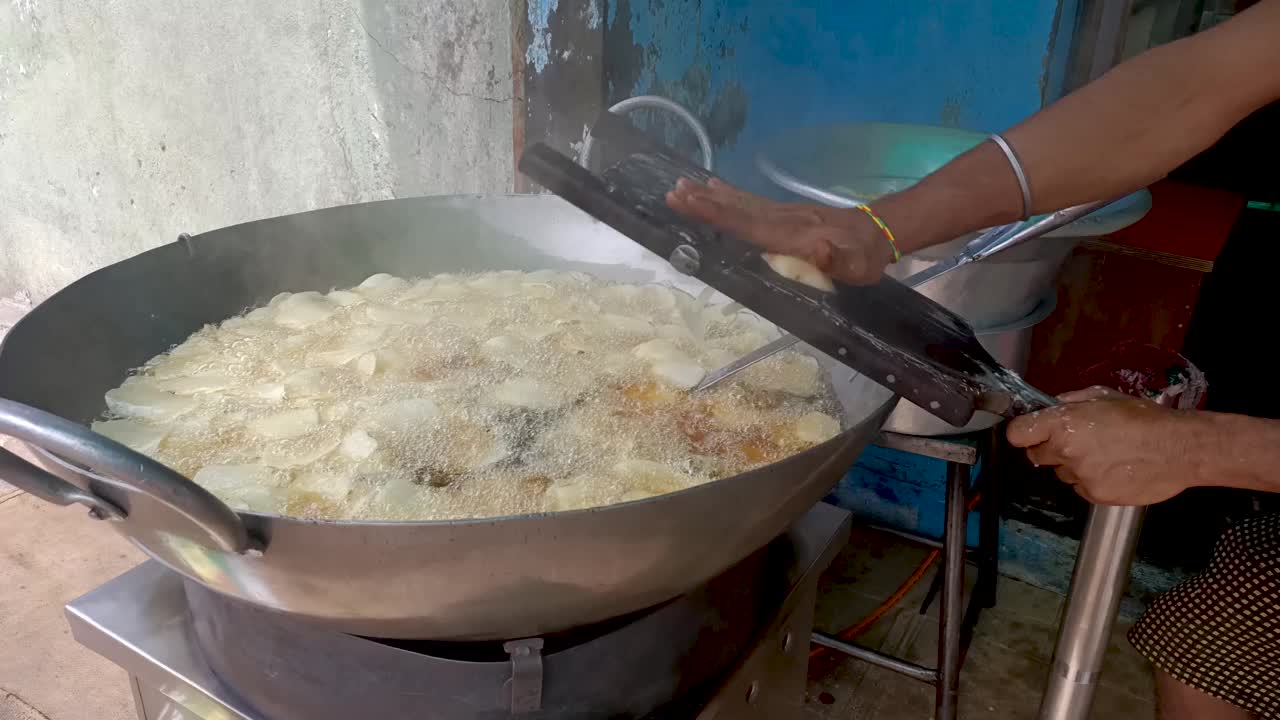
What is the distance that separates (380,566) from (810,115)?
216cm

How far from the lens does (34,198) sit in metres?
3.80

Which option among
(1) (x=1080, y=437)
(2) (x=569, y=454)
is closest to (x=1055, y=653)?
(1) (x=1080, y=437)

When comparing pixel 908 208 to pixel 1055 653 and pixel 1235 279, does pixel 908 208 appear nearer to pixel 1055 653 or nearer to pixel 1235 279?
pixel 1055 653

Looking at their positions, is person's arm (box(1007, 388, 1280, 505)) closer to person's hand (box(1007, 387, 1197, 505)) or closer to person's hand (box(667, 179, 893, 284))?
person's hand (box(1007, 387, 1197, 505))

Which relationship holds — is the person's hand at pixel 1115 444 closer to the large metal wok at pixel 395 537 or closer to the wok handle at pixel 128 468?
the large metal wok at pixel 395 537

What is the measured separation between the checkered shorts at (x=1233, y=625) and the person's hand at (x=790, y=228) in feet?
2.90

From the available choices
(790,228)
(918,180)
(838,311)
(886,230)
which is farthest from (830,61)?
(838,311)

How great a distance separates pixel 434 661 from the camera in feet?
2.98

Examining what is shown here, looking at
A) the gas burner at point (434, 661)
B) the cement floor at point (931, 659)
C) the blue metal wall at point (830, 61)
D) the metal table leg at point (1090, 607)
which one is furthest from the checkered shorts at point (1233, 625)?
the blue metal wall at point (830, 61)

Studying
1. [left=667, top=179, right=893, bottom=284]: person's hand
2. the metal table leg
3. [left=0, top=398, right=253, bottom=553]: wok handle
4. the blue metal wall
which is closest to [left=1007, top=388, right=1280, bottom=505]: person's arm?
the metal table leg

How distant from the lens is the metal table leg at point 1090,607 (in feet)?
3.96

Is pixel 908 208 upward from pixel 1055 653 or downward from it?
upward

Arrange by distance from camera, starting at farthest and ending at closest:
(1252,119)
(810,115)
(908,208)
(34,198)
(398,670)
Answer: (34,198) → (1252,119) → (810,115) → (908,208) → (398,670)

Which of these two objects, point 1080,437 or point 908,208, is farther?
point 908,208
